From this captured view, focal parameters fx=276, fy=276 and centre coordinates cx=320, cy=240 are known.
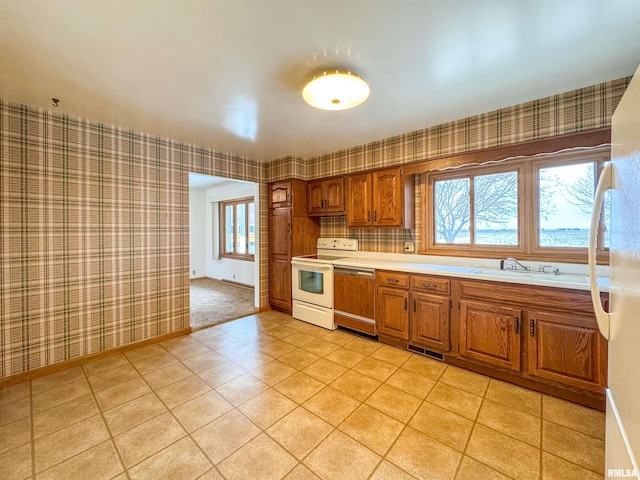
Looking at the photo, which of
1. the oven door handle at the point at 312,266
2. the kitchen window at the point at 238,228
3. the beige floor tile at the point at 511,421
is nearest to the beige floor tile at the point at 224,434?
the beige floor tile at the point at 511,421

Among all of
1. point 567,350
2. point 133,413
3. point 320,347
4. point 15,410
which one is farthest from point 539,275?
point 15,410

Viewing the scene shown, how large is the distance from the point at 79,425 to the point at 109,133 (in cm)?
260

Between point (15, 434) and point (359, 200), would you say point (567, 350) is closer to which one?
point (359, 200)

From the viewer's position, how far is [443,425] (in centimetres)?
181

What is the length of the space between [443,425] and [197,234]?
658cm

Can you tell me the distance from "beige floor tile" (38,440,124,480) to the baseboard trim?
1396mm

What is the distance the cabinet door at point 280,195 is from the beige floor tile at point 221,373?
2.28 meters

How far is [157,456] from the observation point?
1569mm

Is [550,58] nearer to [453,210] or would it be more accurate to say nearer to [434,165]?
[434,165]

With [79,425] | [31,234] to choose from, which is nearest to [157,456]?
[79,425]

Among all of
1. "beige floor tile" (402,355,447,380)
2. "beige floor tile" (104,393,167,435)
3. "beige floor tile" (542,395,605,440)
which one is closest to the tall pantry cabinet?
"beige floor tile" (402,355,447,380)

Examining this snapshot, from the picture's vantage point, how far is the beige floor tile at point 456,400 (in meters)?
1.95

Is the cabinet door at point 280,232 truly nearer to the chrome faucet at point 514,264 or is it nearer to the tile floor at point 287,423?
the tile floor at point 287,423

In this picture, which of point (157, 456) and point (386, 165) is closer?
point (157, 456)
